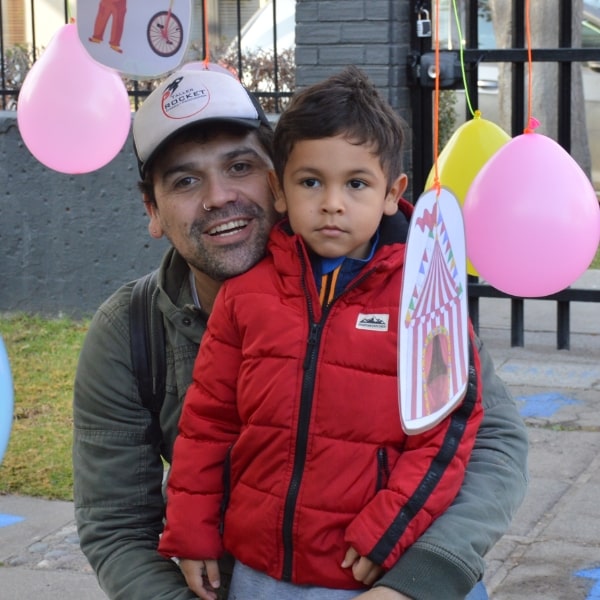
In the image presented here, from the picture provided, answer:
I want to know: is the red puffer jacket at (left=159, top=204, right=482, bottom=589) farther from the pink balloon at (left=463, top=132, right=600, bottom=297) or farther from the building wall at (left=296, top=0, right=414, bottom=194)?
the building wall at (left=296, top=0, right=414, bottom=194)

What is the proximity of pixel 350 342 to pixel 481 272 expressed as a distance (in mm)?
920

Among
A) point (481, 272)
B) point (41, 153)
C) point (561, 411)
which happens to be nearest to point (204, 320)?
point (481, 272)

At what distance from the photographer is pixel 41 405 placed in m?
6.07

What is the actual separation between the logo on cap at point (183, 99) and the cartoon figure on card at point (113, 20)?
25 cm

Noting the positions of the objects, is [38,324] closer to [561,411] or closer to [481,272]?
[561,411]

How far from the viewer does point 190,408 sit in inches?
83.2

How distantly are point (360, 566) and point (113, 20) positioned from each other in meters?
1.26

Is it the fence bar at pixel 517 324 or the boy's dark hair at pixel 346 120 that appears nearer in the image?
the boy's dark hair at pixel 346 120

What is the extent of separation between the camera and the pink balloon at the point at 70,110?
3.65 meters

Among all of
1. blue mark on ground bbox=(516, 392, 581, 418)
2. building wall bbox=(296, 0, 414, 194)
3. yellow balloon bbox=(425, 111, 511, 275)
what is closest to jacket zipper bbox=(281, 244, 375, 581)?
yellow balloon bbox=(425, 111, 511, 275)

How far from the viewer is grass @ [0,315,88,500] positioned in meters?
5.02

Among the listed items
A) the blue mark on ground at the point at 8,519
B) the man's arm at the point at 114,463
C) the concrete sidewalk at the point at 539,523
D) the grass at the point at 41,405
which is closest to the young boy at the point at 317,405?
the man's arm at the point at 114,463

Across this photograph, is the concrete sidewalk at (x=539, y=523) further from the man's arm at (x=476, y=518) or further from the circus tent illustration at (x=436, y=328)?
the circus tent illustration at (x=436, y=328)

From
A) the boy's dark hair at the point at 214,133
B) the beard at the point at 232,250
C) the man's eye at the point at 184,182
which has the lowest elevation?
the beard at the point at 232,250
